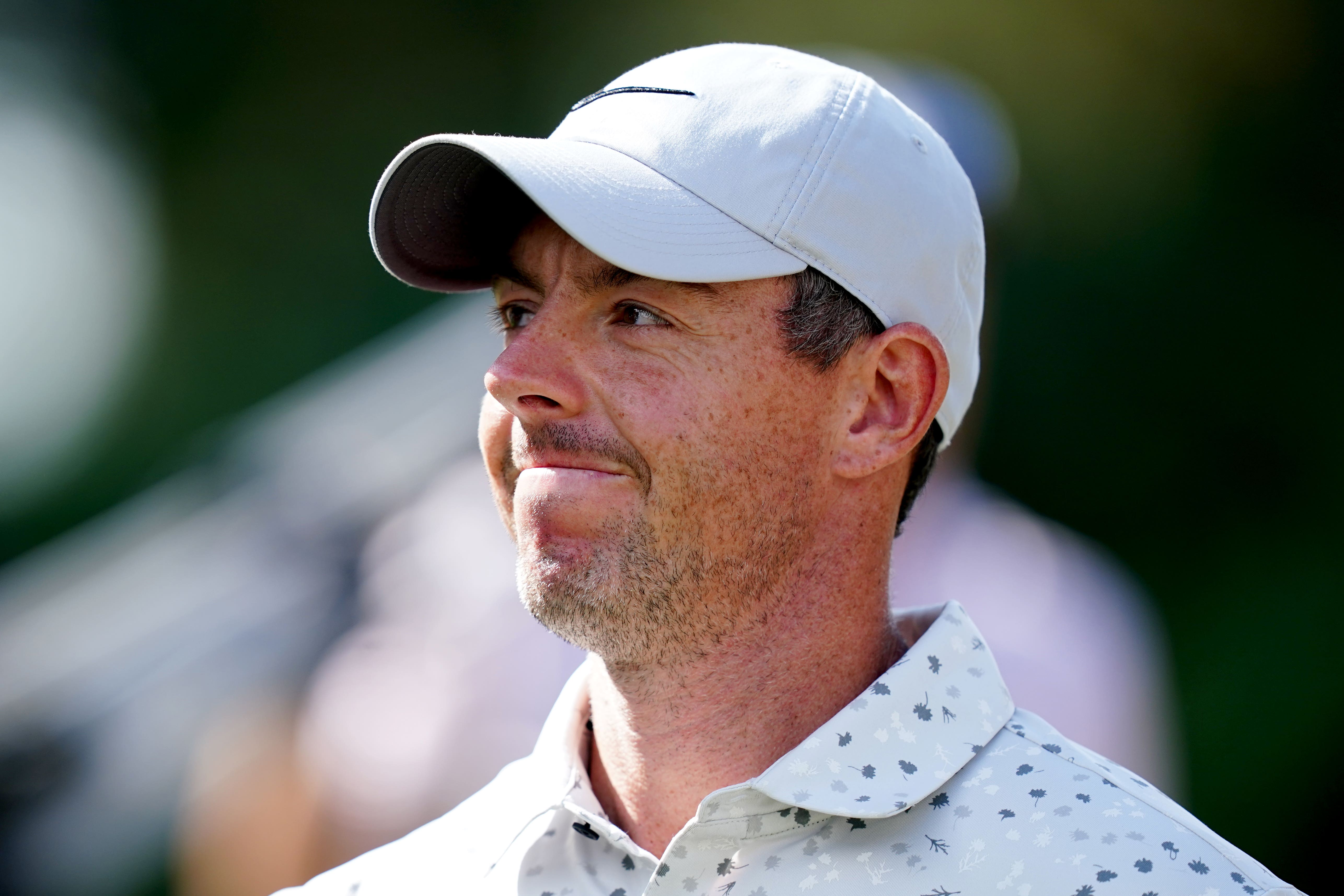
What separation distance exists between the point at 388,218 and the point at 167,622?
2.68 meters

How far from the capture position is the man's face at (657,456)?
5.20 ft

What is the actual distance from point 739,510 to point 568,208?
43cm

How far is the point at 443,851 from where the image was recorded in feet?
5.77

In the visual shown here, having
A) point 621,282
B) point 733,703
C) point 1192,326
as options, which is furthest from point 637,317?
point 1192,326

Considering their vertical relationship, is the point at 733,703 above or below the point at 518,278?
below

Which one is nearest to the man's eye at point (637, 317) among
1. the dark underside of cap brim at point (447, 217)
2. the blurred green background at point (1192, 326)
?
the dark underside of cap brim at point (447, 217)

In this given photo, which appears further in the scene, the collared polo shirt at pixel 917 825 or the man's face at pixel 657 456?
the man's face at pixel 657 456

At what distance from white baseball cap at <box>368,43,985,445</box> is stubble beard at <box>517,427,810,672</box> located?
27 centimetres

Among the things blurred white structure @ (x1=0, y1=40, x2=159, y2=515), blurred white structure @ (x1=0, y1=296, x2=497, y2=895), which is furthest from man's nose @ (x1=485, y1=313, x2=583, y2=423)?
blurred white structure @ (x1=0, y1=40, x2=159, y2=515)

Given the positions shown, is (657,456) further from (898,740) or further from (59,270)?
(59,270)

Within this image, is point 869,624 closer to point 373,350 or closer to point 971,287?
point 971,287

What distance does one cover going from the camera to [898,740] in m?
1.54

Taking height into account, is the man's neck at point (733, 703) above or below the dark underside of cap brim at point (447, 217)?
below

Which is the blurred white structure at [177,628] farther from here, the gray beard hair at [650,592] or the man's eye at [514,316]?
the gray beard hair at [650,592]
